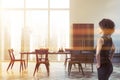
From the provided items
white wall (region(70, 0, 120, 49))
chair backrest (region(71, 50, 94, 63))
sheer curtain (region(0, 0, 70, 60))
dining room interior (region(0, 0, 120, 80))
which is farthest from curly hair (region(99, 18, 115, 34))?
sheer curtain (region(0, 0, 70, 60))

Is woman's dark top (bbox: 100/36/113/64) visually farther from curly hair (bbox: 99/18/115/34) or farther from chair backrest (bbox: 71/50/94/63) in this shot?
chair backrest (bbox: 71/50/94/63)

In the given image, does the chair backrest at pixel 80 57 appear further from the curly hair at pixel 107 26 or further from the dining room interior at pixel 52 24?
the curly hair at pixel 107 26

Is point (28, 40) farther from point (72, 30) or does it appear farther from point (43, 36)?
point (72, 30)

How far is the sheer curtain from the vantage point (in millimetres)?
15070

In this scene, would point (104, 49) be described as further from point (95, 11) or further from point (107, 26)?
point (95, 11)

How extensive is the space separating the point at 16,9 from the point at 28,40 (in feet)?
6.04

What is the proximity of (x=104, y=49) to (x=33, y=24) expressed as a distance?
12.3 metres

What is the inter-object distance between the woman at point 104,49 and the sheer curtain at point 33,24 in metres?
11.8

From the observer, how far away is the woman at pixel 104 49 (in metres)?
3.19

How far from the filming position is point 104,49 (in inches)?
127

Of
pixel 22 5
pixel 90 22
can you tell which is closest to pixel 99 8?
pixel 90 22

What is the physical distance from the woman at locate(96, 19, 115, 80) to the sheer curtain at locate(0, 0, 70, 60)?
11.8m

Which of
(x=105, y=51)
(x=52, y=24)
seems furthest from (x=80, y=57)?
(x=52, y=24)

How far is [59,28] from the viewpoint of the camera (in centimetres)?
1541
